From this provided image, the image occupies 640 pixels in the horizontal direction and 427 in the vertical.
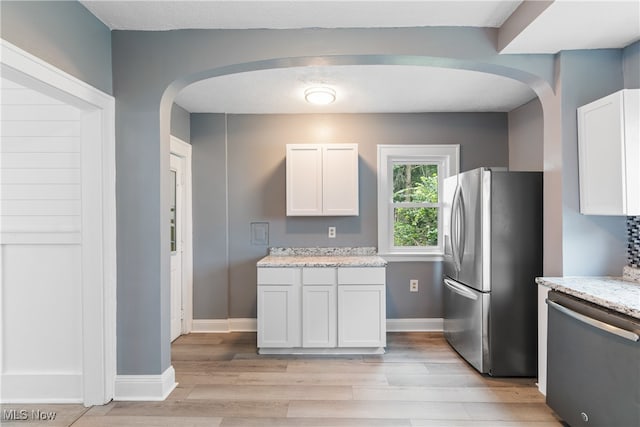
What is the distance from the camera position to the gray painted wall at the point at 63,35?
172cm

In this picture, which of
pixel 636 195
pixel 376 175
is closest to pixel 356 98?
pixel 376 175

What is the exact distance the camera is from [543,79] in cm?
250

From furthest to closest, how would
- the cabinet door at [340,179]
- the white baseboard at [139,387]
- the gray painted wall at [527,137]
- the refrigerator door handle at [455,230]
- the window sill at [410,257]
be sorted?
the window sill at [410,257] < the cabinet door at [340,179] < the gray painted wall at [527,137] < the refrigerator door handle at [455,230] < the white baseboard at [139,387]

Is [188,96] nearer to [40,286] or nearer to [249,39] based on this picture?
[249,39]

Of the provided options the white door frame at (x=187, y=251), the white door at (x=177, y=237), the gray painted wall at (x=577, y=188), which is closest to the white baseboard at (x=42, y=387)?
the white door at (x=177, y=237)

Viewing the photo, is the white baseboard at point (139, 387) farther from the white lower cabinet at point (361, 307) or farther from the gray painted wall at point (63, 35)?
the gray painted wall at point (63, 35)

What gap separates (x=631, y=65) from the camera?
7.78 feet

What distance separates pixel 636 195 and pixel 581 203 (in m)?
0.34

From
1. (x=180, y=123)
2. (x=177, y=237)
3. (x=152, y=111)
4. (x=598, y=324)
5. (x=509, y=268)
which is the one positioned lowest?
(x=598, y=324)

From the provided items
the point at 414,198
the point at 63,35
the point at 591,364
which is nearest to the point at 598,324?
the point at 591,364

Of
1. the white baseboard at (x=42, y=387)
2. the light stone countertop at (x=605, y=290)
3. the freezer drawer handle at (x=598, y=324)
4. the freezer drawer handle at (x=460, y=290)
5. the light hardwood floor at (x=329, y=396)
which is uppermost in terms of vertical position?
the light stone countertop at (x=605, y=290)

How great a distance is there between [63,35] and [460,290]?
11.0 ft

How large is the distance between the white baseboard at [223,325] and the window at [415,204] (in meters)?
1.72

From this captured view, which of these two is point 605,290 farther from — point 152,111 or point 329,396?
point 152,111
